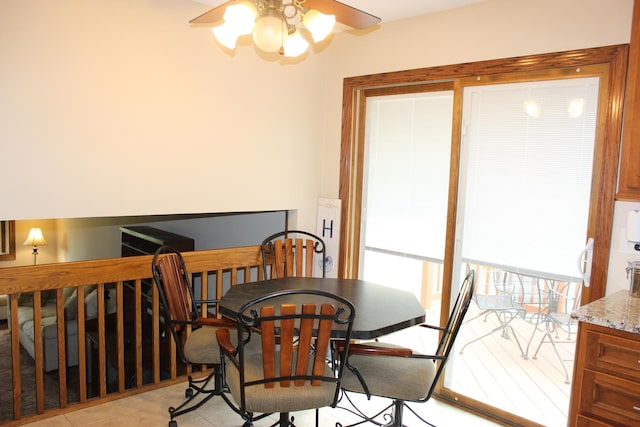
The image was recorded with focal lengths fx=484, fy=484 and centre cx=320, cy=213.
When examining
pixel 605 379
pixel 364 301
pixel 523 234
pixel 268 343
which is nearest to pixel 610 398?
pixel 605 379

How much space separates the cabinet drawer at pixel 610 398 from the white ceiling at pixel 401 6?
218cm

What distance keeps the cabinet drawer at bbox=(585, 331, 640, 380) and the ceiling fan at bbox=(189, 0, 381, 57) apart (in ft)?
5.62

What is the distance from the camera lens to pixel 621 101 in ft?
8.00

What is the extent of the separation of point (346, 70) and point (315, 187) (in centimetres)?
95

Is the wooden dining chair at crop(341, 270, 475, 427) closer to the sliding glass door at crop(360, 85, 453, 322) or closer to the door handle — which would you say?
the door handle

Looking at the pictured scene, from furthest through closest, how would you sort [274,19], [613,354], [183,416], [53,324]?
[53,324]
[183,416]
[613,354]
[274,19]

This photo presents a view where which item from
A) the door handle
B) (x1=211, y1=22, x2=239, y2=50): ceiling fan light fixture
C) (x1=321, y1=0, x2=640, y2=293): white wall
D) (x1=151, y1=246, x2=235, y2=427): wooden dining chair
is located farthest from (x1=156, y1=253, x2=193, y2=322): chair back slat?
the door handle

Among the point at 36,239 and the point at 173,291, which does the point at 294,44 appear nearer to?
the point at 173,291

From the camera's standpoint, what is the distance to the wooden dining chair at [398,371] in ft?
7.18

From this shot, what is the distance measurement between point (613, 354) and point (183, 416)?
2285 mm

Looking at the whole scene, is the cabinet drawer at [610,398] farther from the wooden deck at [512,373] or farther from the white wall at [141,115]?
the white wall at [141,115]

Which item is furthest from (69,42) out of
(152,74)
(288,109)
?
(288,109)

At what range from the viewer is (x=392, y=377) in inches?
90.7

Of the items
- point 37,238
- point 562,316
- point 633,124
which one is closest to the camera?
point 633,124
